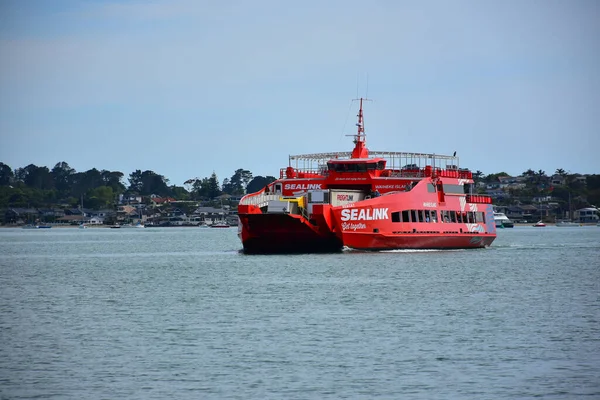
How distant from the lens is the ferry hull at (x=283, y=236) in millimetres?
65500

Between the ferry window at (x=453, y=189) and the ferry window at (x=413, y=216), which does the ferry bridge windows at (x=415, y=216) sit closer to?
the ferry window at (x=413, y=216)

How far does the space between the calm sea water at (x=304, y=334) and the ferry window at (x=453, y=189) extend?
16696 millimetres

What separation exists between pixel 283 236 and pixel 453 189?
16.0 m

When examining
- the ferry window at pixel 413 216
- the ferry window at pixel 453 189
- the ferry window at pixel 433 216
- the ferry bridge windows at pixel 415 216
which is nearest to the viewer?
the ferry bridge windows at pixel 415 216

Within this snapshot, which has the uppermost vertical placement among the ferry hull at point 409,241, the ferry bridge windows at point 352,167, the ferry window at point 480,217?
the ferry bridge windows at point 352,167

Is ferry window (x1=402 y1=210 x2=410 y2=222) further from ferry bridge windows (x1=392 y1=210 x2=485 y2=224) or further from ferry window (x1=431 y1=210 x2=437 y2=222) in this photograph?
ferry window (x1=431 y1=210 x2=437 y2=222)

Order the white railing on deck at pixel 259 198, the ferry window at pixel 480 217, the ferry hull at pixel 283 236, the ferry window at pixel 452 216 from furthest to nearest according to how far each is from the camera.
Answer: the ferry window at pixel 480 217
the ferry window at pixel 452 216
the white railing on deck at pixel 259 198
the ferry hull at pixel 283 236

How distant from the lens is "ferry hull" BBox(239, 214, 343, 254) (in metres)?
65.5

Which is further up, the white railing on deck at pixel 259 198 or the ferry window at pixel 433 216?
the white railing on deck at pixel 259 198

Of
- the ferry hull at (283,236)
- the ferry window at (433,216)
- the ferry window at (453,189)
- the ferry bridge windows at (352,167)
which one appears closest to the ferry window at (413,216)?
the ferry window at (433,216)

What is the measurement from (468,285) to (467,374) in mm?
22967

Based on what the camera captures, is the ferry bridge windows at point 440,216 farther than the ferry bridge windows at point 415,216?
Yes

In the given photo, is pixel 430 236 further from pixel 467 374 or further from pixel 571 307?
pixel 467 374

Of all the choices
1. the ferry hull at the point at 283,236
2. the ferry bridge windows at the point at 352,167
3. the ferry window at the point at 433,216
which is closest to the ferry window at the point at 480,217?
the ferry window at the point at 433,216
